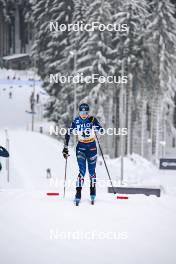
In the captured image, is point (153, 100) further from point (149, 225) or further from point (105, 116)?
point (149, 225)

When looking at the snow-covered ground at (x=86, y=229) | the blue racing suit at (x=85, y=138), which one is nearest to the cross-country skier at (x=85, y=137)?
the blue racing suit at (x=85, y=138)

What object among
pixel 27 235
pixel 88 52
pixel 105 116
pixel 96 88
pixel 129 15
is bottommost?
pixel 27 235

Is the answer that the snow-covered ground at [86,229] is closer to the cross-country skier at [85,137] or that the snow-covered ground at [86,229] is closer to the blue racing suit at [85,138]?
the cross-country skier at [85,137]

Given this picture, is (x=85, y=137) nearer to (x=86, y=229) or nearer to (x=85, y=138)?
(x=85, y=138)

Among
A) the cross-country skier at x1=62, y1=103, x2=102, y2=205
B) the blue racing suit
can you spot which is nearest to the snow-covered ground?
the cross-country skier at x1=62, y1=103, x2=102, y2=205

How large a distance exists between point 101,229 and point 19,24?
23.8 m

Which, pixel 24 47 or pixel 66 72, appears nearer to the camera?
pixel 66 72

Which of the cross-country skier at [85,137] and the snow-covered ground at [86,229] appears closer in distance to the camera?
the snow-covered ground at [86,229]

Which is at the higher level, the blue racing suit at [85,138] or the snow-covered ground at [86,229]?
the blue racing suit at [85,138]

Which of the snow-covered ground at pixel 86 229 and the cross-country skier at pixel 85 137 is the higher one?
the cross-country skier at pixel 85 137

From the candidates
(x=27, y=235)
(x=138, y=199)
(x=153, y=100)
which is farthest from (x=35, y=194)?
(x=153, y=100)

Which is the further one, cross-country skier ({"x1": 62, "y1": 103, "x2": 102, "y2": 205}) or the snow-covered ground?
cross-country skier ({"x1": 62, "y1": 103, "x2": 102, "y2": 205})

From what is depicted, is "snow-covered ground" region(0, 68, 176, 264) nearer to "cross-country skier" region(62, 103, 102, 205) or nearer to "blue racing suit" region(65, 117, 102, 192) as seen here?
"cross-country skier" region(62, 103, 102, 205)

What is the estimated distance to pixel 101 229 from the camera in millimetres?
5379
